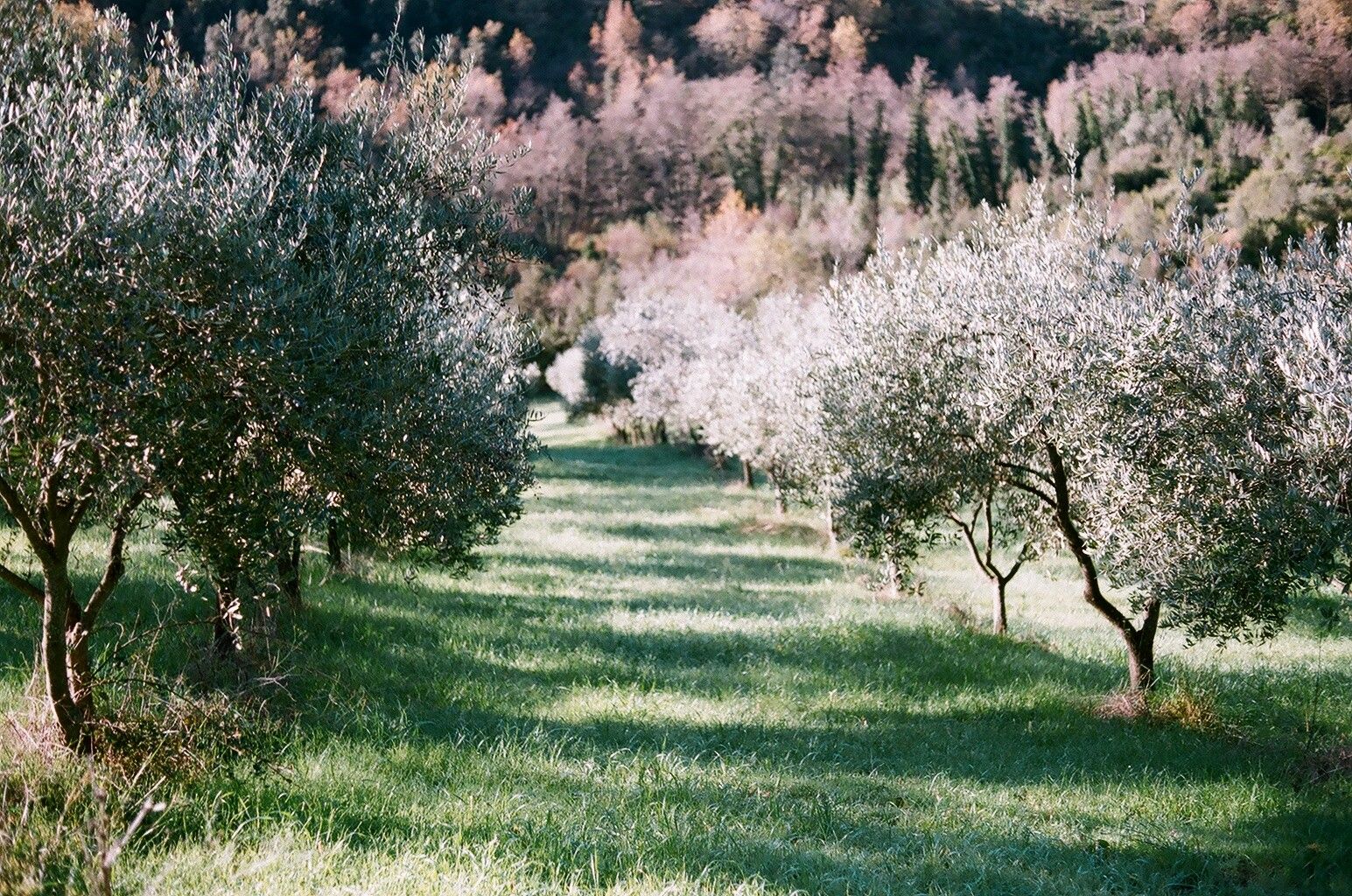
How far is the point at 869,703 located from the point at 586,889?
21.9 ft

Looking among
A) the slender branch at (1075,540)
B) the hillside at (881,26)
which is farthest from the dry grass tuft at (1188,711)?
the hillside at (881,26)

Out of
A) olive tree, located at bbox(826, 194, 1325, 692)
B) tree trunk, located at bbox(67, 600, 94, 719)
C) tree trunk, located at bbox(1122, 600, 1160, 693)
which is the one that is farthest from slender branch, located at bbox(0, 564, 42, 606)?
tree trunk, located at bbox(1122, 600, 1160, 693)

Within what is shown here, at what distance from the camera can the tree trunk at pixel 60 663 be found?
6004mm

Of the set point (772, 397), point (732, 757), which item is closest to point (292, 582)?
point (732, 757)

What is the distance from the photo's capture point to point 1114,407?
30.5 feet

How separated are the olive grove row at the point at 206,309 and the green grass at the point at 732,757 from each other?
5.48ft

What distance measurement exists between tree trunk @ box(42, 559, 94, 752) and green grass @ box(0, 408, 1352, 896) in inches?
33.2

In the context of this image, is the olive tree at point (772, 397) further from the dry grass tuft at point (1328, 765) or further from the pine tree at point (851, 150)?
the pine tree at point (851, 150)

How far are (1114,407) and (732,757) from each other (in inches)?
211

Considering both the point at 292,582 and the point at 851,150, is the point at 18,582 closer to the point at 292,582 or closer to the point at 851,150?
the point at 292,582

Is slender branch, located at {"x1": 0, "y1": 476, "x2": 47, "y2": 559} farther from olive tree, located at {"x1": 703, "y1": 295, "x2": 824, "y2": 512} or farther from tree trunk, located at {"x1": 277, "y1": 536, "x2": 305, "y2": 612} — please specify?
olive tree, located at {"x1": 703, "y1": 295, "x2": 824, "y2": 512}

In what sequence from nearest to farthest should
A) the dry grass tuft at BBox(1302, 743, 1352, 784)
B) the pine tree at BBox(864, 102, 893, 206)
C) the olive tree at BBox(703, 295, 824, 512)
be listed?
the dry grass tuft at BBox(1302, 743, 1352, 784), the olive tree at BBox(703, 295, 824, 512), the pine tree at BBox(864, 102, 893, 206)

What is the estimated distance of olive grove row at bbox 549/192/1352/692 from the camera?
325 inches

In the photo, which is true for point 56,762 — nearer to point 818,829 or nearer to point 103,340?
point 103,340
